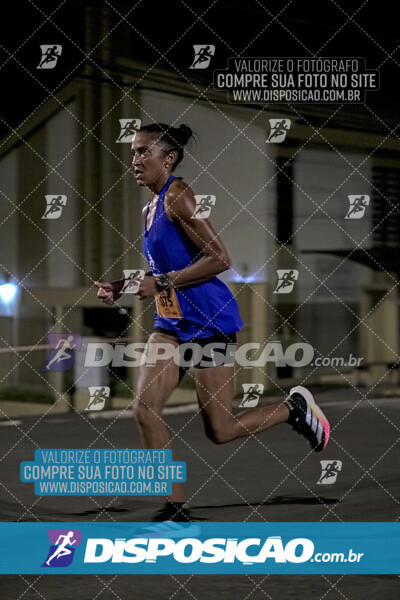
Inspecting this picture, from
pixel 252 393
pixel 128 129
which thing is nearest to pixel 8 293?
pixel 252 393

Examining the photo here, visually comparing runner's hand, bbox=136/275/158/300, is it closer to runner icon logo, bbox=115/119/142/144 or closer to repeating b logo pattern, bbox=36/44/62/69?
runner icon logo, bbox=115/119/142/144

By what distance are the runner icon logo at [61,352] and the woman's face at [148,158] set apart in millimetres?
729

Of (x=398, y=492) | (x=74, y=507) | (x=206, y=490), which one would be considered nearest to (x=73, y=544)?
(x=74, y=507)

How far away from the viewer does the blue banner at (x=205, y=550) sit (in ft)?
16.6

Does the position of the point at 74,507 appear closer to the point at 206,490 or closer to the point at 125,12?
the point at 206,490

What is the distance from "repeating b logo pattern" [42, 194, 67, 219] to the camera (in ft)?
18.0

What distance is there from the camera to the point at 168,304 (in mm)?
5387

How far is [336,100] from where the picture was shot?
539cm

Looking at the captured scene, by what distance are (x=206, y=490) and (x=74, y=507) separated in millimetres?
843

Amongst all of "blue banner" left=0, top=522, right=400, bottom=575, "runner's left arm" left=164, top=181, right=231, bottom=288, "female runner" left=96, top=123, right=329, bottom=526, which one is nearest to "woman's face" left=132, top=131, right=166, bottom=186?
"female runner" left=96, top=123, right=329, bottom=526

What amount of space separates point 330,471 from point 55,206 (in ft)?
5.40

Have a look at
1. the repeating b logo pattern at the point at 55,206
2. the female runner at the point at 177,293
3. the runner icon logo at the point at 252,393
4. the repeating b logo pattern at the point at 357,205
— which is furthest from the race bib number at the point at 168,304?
the repeating b logo pattern at the point at 357,205

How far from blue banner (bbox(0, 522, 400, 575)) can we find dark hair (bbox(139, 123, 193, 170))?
4.69 ft

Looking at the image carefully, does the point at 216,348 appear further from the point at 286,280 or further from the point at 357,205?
the point at 357,205
